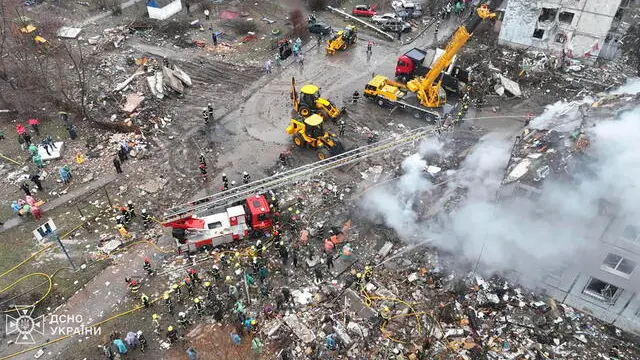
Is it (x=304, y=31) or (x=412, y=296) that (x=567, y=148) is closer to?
(x=412, y=296)

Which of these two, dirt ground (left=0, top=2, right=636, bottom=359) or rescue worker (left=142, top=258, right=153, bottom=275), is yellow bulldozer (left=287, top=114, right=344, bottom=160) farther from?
rescue worker (left=142, top=258, right=153, bottom=275)

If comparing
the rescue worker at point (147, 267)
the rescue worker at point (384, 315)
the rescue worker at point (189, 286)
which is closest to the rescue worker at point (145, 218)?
the rescue worker at point (147, 267)

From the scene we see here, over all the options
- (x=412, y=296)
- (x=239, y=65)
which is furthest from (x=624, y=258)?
(x=239, y=65)

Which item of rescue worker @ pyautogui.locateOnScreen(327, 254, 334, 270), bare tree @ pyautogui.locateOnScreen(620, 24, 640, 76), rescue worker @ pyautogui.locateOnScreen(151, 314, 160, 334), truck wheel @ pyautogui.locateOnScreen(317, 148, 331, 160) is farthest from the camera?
bare tree @ pyautogui.locateOnScreen(620, 24, 640, 76)

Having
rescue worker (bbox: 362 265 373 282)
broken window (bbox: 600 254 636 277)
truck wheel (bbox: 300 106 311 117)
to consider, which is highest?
broken window (bbox: 600 254 636 277)

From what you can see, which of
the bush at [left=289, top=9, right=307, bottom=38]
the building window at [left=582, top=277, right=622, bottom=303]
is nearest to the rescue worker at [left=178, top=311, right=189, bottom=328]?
the building window at [left=582, top=277, right=622, bottom=303]

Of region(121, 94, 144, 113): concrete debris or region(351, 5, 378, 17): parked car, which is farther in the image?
region(351, 5, 378, 17): parked car
